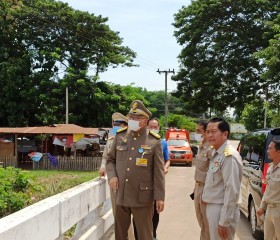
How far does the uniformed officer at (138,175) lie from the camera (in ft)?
14.7

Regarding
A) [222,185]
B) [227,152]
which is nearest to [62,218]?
[222,185]

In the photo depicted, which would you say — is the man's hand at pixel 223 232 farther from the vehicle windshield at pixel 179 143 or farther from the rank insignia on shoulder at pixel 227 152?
the vehicle windshield at pixel 179 143

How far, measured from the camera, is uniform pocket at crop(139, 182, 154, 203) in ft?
14.6

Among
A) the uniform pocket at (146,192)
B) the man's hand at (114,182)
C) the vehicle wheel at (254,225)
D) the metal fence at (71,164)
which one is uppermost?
the man's hand at (114,182)

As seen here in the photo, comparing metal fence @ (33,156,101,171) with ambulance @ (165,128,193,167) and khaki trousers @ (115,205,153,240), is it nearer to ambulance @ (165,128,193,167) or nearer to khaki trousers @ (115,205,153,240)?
ambulance @ (165,128,193,167)

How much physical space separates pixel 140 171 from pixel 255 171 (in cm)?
282

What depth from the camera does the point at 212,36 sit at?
27953 mm

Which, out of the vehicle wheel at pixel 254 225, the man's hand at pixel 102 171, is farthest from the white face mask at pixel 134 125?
the vehicle wheel at pixel 254 225

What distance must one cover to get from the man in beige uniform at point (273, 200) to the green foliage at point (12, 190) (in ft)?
16.8

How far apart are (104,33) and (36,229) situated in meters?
31.1

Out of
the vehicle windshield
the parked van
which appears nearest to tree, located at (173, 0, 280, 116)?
the vehicle windshield

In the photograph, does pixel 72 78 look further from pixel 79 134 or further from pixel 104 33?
pixel 79 134

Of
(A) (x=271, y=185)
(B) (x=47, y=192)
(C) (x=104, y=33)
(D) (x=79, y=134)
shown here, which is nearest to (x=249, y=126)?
(C) (x=104, y=33)

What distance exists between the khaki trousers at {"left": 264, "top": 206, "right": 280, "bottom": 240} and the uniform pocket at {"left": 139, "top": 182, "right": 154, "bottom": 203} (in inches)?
56.8
